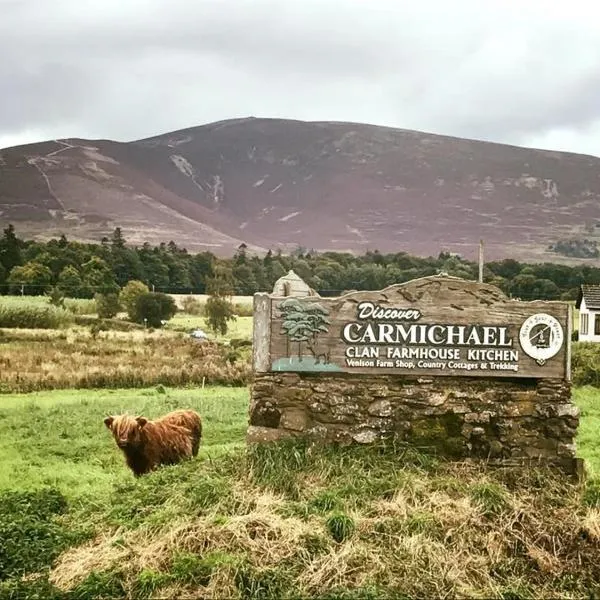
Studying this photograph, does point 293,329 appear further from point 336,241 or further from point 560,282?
point 336,241

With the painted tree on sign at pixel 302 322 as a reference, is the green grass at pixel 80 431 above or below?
below

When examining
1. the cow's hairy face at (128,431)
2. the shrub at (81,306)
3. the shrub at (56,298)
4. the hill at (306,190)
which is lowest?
the cow's hairy face at (128,431)

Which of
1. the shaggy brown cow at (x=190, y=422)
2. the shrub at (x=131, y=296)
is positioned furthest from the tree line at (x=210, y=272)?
the shaggy brown cow at (x=190, y=422)

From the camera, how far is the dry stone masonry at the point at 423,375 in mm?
8914

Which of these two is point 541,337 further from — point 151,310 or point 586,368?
point 151,310

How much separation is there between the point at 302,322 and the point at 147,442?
8.89 ft

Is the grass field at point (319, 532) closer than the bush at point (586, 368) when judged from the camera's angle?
Yes

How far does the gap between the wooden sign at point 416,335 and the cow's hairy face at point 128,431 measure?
201cm

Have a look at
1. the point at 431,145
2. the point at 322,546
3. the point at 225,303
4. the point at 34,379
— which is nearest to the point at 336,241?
the point at 431,145

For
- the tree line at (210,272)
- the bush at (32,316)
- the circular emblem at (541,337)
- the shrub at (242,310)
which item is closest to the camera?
the circular emblem at (541,337)

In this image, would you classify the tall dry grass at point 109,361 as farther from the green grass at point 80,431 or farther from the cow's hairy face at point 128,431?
the cow's hairy face at point 128,431

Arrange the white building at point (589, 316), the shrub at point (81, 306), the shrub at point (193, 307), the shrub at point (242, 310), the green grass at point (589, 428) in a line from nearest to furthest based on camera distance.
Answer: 1. the green grass at point (589, 428)
2. the white building at point (589, 316)
3. the shrub at point (81, 306)
4. the shrub at point (242, 310)
5. the shrub at point (193, 307)

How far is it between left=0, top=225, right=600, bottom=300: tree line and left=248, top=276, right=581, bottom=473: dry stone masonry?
28.9 m

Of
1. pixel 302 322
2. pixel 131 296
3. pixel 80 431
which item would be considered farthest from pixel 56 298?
pixel 302 322
